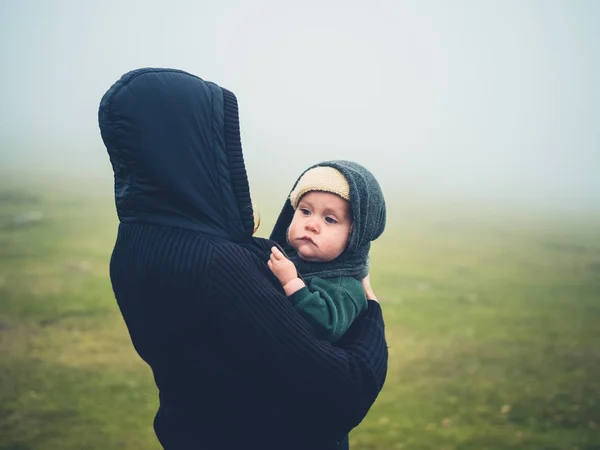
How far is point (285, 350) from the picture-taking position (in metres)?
1.02

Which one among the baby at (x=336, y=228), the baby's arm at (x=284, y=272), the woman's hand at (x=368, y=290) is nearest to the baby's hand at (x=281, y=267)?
the baby's arm at (x=284, y=272)

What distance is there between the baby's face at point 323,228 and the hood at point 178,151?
0.30m

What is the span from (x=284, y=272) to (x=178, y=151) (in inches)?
12.2

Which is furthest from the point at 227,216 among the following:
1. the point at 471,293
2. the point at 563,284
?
the point at 563,284

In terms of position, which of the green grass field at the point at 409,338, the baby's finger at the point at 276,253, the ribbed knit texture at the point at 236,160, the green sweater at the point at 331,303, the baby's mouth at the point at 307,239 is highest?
the ribbed knit texture at the point at 236,160

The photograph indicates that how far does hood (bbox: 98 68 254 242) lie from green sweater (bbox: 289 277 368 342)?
187 millimetres

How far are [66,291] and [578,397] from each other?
4477 millimetres

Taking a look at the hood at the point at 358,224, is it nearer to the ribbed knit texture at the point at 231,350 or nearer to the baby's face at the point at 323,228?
the baby's face at the point at 323,228

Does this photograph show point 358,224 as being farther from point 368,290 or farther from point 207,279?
point 207,279

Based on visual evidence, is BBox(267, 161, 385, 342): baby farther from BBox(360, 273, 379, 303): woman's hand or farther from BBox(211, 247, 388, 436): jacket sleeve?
BBox(211, 247, 388, 436): jacket sleeve

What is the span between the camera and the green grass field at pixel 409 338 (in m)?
3.69

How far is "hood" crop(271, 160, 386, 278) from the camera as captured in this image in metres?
1.34

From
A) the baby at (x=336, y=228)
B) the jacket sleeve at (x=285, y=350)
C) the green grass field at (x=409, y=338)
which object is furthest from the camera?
the green grass field at (x=409, y=338)

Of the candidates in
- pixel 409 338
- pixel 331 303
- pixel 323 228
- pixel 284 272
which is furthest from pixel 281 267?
pixel 409 338
